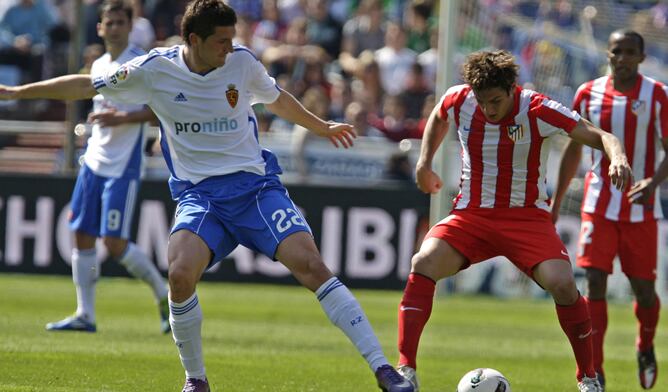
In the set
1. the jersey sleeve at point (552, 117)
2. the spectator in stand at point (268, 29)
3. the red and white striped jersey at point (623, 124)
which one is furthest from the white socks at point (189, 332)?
the spectator in stand at point (268, 29)

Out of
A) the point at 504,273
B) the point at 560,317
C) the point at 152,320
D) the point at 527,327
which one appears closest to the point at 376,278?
the point at 504,273

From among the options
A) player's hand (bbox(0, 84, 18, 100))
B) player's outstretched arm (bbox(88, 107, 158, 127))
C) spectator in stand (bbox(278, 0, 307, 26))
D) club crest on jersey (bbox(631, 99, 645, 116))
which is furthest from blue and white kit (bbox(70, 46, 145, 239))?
spectator in stand (bbox(278, 0, 307, 26))

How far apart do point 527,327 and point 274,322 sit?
307 centimetres

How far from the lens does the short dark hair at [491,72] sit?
7.44 meters

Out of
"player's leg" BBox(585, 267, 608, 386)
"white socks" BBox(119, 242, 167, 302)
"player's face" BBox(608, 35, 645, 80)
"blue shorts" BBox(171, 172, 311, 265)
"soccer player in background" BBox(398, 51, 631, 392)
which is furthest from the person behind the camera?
"white socks" BBox(119, 242, 167, 302)

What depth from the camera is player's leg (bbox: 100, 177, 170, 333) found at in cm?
1131

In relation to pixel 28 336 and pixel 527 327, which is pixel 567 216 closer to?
pixel 527 327

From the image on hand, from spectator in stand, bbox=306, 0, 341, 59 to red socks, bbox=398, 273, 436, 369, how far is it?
46.3 feet

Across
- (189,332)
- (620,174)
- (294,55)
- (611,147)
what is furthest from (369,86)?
(189,332)

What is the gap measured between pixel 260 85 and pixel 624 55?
3252mm

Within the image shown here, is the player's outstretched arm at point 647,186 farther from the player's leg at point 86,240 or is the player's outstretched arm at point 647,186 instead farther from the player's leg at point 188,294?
the player's leg at point 86,240

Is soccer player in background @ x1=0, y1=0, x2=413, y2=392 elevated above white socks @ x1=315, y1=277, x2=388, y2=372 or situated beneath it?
elevated above

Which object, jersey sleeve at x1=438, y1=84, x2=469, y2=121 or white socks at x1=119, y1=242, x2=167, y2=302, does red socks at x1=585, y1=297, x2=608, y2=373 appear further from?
white socks at x1=119, y1=242, x2=167, y2=302

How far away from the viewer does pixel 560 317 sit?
7.93 m
